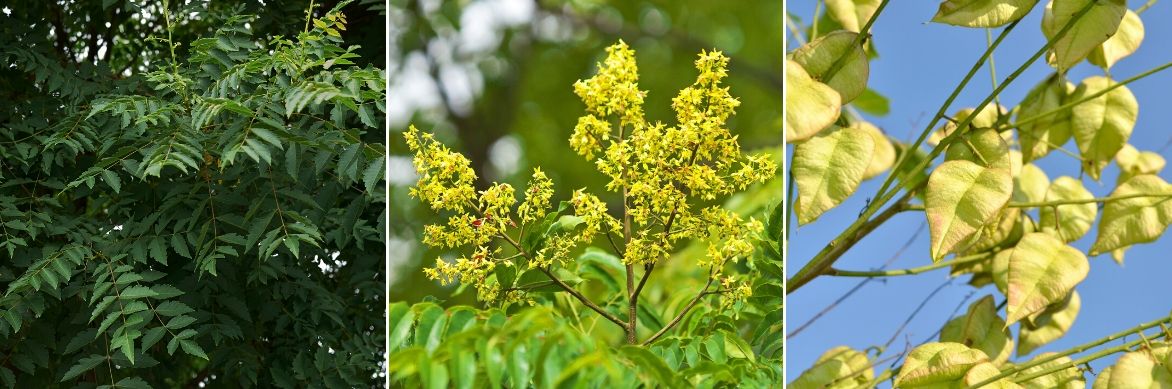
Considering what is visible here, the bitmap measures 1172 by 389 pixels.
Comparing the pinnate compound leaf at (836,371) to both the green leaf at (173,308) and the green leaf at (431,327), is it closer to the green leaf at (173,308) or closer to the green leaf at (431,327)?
the green leaf at (431,327)

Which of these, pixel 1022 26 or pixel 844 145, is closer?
pixel 844 145

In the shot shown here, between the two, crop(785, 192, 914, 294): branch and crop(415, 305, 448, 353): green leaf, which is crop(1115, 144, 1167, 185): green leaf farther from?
crop(415, 305, 448, 353): green leaf

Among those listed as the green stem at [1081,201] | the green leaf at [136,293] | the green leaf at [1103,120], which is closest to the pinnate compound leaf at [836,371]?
the green stem at [1081,201]

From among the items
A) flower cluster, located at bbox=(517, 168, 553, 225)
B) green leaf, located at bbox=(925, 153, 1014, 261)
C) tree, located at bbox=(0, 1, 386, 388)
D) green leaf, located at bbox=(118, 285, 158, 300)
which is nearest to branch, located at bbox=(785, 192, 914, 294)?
green leaf, located at bbox=(925, 153, 1014, 261)

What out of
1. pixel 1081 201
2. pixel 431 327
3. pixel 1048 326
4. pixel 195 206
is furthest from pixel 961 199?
pixel 195 206

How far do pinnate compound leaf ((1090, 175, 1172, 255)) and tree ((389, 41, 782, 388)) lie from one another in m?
0.33

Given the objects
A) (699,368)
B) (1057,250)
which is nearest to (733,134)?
(699,368)

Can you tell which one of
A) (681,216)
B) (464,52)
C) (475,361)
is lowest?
(475,361)

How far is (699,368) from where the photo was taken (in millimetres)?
910

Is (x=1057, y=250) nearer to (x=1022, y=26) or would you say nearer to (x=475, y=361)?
(x=1022, y=26)

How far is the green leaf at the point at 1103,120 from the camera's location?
42.9 inches

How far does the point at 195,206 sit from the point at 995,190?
1250 millimetres

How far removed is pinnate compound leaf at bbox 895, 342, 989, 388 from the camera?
36.4 inches

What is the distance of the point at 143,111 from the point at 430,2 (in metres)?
0.64
